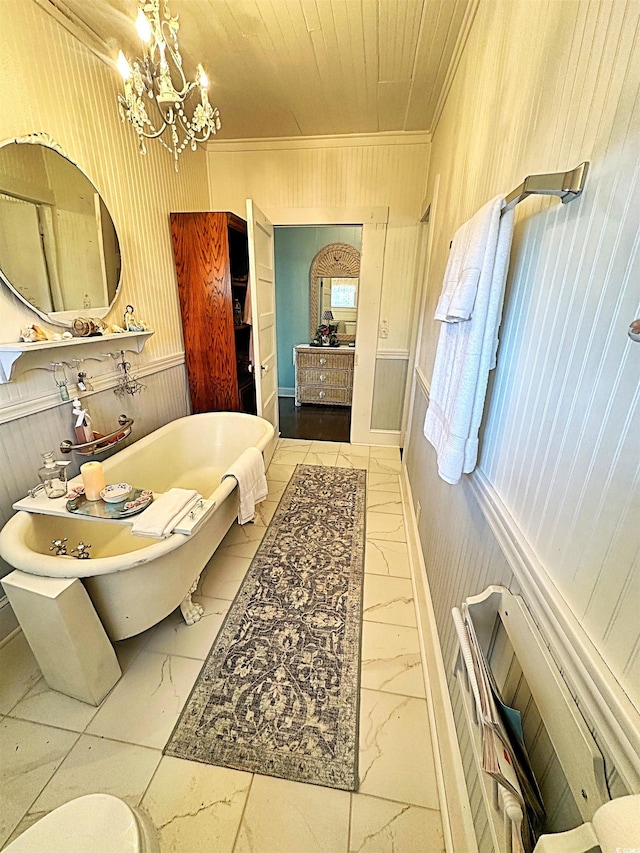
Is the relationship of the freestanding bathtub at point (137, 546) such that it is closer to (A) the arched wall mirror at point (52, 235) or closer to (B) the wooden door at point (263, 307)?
(B) the wooden door at point (263, 307)

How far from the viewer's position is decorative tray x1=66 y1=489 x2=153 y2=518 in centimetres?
142

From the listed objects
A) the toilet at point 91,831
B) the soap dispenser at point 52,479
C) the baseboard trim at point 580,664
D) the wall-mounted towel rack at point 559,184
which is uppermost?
the wall-mounted towel rack at point 559,184

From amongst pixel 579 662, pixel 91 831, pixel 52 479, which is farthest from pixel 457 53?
pixel 91 831

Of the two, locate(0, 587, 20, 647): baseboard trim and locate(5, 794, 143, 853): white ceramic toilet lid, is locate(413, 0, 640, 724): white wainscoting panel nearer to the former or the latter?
locate(5, 794, 143, 853): white ceramic toilet lid

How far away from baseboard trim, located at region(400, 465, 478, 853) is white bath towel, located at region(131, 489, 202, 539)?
1167 millimetres

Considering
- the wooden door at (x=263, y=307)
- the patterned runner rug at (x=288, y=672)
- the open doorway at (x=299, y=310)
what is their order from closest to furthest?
1. the patterned runner rug at (x=288, y=672)
2. the wooden door at (x=263, y=307)
3. the open doorway at (x=299, y=310)

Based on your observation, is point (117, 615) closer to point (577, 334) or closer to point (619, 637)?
point (619, 637)

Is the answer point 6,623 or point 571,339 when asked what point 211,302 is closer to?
point 6,623

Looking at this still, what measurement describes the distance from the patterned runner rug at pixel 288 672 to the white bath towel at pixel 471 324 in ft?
3.30

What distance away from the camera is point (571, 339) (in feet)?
2.19

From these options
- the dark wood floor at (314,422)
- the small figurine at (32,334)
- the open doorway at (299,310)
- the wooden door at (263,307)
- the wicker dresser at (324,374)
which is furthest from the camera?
the wicker dresser at (324,374)

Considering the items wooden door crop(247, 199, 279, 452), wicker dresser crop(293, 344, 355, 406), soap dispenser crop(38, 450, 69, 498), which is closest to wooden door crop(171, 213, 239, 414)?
wooden door crop(247, 199, 279, 452)

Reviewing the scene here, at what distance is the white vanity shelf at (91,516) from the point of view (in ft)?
4.55

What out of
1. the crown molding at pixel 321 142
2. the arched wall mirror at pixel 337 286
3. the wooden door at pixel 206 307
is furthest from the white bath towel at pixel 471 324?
the arched wall mirror at pixel 337 286
